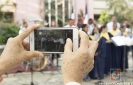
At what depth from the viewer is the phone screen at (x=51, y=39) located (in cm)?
142

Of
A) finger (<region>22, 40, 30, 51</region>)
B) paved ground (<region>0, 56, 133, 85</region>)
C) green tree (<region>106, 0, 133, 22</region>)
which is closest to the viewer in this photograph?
finger (<region>22, 40, 30, 51</region>)

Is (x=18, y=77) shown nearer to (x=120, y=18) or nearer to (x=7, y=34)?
(x=7, y=34)

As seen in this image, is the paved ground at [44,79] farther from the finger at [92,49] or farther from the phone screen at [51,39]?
the finger at [92,49]

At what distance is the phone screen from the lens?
142 cm

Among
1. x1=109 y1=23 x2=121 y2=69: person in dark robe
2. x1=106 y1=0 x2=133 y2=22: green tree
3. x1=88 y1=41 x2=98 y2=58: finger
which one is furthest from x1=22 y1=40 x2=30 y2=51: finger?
x1=106 y1=0 x2=133 y2=22: green tree

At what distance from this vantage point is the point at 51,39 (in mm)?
1464

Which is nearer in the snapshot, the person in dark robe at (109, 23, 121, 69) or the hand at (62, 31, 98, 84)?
the hand at (62, 31, 98, 84)

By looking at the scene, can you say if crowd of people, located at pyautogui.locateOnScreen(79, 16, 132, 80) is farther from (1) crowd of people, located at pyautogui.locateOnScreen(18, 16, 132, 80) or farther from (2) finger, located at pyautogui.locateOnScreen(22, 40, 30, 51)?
(2) finger, located at pyautogui.locateOnScreen(22, 40, 30, 51)

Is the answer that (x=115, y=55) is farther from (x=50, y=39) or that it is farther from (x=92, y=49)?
(x=92, y=49)

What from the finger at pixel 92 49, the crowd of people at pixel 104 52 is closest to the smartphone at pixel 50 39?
the finger at pixel 92 49

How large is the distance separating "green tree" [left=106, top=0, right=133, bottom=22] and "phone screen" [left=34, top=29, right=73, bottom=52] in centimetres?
2059

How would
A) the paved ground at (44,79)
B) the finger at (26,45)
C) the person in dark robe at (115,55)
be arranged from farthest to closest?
the person in dark robe at (115,55) < the paved ground at (44,79) < the finger at (26,45)

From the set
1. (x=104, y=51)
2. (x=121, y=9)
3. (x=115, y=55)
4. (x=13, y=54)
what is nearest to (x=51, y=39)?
(x=13, y=54)

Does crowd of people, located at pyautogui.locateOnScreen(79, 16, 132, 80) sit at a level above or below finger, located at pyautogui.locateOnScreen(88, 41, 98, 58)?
below
